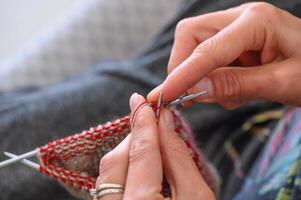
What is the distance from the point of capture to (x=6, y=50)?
2076mm

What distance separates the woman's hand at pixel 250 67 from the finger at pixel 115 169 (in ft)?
0.32

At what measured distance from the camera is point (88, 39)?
4.15 ft

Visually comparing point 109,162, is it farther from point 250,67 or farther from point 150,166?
point 250,67

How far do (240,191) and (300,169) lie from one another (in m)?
0.20

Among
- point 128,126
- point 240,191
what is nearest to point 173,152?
point 128,126

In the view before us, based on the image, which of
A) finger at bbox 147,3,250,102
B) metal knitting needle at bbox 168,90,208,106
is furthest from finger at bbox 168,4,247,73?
metal knitting needle at bbox 168,90,208,106

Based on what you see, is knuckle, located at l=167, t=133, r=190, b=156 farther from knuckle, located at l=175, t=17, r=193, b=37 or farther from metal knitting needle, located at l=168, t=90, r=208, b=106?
knuckle, located at l=175, t=17, r=193, b=37

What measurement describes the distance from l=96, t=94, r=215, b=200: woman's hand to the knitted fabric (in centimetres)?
7

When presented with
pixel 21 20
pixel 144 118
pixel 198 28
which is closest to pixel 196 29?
pixel 198 28

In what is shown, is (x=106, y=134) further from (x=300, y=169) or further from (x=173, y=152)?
(x=300, y=169)

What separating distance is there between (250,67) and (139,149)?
0.79 ft

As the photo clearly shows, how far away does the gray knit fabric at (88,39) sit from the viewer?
4.14 feet

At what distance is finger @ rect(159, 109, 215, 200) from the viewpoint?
591mm

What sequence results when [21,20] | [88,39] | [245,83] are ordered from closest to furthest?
[245,83]
[88,39]
[21,20]
